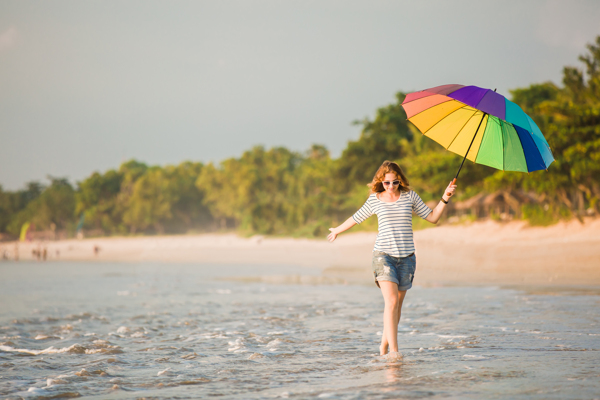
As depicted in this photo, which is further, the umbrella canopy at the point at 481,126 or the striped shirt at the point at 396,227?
the umbrella canopy at the point at 481,126

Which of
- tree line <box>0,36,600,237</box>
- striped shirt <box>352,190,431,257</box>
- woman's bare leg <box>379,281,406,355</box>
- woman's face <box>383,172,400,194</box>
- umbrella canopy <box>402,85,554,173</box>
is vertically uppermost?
tree line <box>0,36,600,237</box>

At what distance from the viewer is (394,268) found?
4797 millimetres

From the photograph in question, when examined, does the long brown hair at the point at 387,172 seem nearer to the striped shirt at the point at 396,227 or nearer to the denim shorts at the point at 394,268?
the striped shirt at the point at 396,227

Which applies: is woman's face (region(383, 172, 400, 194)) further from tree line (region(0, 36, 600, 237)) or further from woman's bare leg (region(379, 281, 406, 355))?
tree line (region(0, 36, 600, 237))

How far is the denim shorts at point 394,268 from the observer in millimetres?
4750

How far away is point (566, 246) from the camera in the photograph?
1588 cm

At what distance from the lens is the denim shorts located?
4750 millimetres

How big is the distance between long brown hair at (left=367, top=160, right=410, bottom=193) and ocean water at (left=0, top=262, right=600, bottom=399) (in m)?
1.66

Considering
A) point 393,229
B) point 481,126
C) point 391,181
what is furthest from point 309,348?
point 481,126

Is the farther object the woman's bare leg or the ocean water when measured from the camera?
the woman's bare leg

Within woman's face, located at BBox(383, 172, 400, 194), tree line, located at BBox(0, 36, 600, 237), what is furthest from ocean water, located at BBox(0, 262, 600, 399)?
tree line, located at BBox(0, 36, 600, 237)

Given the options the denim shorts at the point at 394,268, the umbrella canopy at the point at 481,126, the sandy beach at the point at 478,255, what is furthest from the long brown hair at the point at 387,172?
the sandy beach at the point at 478,255

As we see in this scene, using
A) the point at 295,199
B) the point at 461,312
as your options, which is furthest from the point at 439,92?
the point at 295,199

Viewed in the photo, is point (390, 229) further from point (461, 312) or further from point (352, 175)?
point (352, 175)
